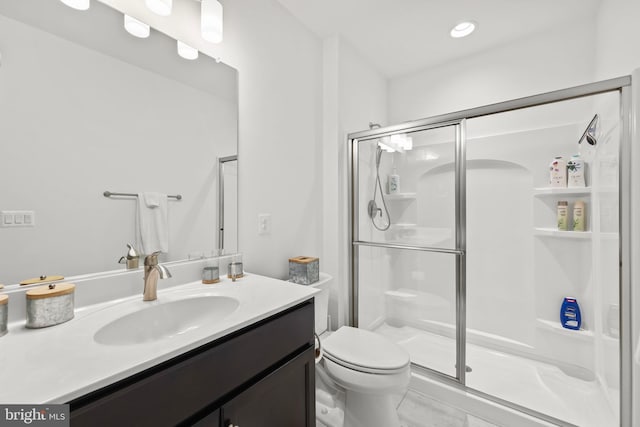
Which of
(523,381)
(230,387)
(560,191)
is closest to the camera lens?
(230,387)

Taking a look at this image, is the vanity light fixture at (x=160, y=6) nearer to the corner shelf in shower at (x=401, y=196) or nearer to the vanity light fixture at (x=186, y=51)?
the vanity light fixture at (x=186, y=51)

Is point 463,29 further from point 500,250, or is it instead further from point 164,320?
point 164,320

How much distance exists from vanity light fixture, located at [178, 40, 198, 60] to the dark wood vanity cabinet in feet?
4.01

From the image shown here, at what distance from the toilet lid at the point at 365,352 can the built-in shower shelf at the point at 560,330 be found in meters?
1.36

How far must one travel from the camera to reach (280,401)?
92 cm

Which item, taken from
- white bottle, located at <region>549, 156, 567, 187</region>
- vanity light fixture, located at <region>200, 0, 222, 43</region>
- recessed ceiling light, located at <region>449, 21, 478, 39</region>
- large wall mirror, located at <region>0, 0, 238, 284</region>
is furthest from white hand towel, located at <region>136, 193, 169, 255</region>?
white bottle, located at <region>549, 156, 567, 187</region>

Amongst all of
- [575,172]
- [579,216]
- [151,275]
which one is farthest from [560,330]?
[151,275]

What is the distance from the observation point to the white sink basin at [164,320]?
824mm

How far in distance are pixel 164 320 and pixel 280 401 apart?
50cm

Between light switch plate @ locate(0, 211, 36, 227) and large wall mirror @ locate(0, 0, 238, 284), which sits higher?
large wall mirror @ locate(0, 0, 238, 284)

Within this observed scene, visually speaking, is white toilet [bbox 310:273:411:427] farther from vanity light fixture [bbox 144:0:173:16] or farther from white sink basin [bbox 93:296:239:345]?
vanity light fixture [bbox 144:0:173:16]

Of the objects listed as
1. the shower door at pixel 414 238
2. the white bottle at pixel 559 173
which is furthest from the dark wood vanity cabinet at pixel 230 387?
the white bottle at pixel 559 173

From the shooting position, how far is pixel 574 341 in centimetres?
189

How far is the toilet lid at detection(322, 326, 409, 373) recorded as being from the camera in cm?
129
